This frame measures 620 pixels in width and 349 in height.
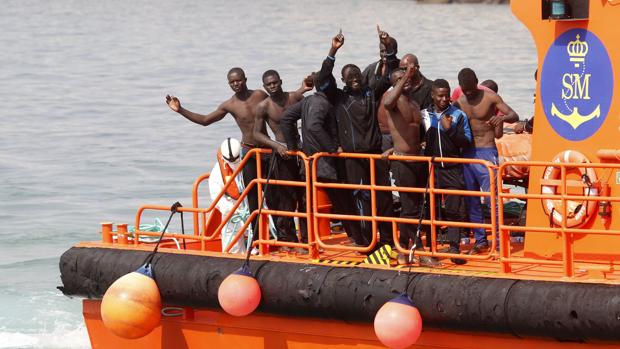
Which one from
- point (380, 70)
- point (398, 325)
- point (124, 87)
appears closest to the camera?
point (398, 325)

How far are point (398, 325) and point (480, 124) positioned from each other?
213 centimetres

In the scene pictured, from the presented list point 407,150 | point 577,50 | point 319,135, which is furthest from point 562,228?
point 319,135

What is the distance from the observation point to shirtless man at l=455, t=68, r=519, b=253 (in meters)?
10.4

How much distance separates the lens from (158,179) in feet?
77.4

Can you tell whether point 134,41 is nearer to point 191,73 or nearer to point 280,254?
point 191,73

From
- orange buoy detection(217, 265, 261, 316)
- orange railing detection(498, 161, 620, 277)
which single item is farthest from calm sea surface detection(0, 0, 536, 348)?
orange railing detection(498, 161, 620, 277)

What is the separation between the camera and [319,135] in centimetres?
1024

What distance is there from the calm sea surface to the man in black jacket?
5.50 metres

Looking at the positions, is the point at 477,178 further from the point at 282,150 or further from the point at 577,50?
the point at 282,150

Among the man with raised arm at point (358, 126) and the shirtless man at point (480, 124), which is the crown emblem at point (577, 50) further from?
the man with raised arm at point (358, 126)

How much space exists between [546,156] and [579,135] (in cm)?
32

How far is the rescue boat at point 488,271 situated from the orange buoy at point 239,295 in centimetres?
2

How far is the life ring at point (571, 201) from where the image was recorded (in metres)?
9.58

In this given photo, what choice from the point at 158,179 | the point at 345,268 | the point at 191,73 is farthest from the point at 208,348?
the point at 191,73
